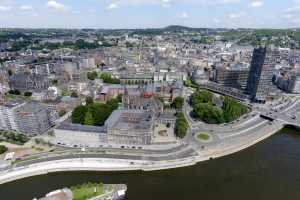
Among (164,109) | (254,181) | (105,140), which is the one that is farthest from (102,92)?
(254,181)

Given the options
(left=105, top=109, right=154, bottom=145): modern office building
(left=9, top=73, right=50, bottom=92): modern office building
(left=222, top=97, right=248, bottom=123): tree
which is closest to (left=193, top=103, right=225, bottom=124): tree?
(left=222, top=97, right=248, bottom=123): tree

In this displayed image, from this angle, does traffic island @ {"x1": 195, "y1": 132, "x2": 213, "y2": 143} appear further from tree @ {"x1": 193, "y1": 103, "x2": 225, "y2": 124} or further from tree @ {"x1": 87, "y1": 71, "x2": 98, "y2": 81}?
tree @ {"x1": 87, "y1": 71, "x2": 98, "y2": 81}

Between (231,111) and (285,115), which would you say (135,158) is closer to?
(231,111)

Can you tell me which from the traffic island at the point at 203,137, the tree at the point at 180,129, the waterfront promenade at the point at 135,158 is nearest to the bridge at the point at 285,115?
the waterfront promenade at the point at 135,158

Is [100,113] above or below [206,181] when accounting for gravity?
above

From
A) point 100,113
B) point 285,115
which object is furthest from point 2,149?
point 285,115

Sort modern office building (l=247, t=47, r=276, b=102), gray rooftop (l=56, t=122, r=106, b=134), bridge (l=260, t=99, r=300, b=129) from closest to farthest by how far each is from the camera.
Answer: gray rooftop (l=56, t=122, r=106, b=134)
bridge (l=260, t=99, r=300, b=129)
modern office building (l=247, t=47, r=276, b=102)
